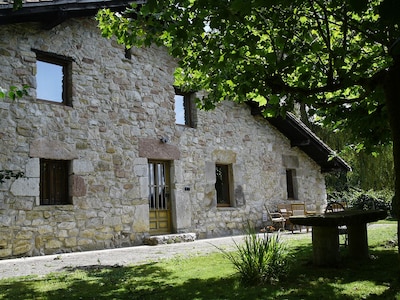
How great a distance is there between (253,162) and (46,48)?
6.20 m

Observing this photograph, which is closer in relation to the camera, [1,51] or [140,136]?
[1,51]

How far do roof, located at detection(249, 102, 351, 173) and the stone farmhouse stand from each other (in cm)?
110

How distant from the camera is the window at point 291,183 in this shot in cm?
1257

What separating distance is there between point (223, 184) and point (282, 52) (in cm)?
667

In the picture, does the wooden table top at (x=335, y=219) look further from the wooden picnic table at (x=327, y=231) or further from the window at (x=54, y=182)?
the window at (x=54, y=182)

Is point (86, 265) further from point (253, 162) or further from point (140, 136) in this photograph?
point (253, 162)

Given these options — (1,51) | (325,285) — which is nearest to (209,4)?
(325,285)

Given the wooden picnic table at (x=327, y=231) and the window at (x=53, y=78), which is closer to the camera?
the wooden picnic table at (x=327, y=231)

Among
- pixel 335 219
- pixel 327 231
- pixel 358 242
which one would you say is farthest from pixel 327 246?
pixel 358 242

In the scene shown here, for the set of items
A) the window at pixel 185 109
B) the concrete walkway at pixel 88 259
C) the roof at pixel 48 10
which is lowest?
the concrete walkway at pixel 88 259

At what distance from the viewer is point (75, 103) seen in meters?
8.11

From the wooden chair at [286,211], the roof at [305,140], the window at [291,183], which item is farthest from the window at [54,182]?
the window at [291,183]

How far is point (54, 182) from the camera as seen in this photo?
25.7 ft

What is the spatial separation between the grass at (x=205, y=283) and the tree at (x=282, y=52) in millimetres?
904
